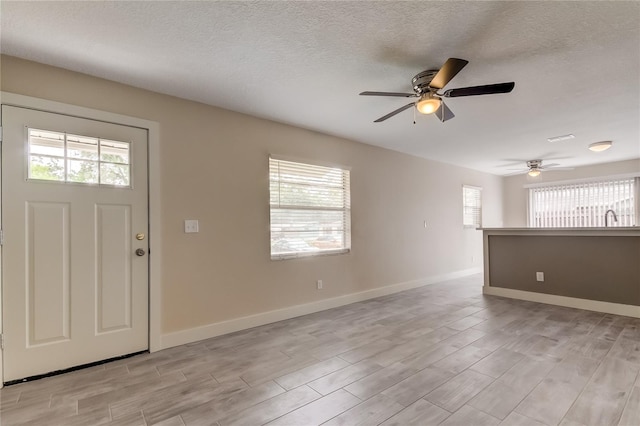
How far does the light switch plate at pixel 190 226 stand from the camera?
3078 millimetres

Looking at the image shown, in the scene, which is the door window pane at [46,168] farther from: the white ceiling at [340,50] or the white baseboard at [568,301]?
the white baseboard at [568,301]

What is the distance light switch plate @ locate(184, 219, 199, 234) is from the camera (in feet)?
10.1

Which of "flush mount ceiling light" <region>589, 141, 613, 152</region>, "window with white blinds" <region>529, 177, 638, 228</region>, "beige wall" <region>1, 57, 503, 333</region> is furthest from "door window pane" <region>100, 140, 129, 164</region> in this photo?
"window with white blinds" <region>529, 177, 638, 228</region>

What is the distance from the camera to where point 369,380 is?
221 centimetres

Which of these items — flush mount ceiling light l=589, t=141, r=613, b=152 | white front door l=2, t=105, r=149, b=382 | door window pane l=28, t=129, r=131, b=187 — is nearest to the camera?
white front door l=2, t=105, r=149, b=382

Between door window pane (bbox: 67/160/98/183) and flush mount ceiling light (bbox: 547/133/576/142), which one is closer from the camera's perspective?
door window pane (bbox: 67/160/98/183)

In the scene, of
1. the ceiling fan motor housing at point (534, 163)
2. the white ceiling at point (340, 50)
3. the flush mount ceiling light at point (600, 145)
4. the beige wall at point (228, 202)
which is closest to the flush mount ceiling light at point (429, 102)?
the white ceiling at point (340, 50)

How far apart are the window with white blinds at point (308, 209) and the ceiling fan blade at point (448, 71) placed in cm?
207

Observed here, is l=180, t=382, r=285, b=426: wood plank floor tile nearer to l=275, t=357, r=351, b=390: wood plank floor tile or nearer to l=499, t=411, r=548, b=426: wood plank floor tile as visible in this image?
l=275, t=357, r=351, b=390: wood plank floor tile

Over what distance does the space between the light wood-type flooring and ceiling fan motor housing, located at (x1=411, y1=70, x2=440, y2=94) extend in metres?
2.30

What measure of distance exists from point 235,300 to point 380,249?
8.40 feet

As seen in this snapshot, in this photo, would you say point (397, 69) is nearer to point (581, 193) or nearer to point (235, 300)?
point (235, 300)

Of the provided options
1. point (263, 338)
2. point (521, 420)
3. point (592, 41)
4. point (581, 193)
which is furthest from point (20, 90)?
point (581, 193)

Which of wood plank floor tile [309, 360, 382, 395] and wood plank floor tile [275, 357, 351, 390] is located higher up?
wood plank floor tile [309, 360, 382, 395]
